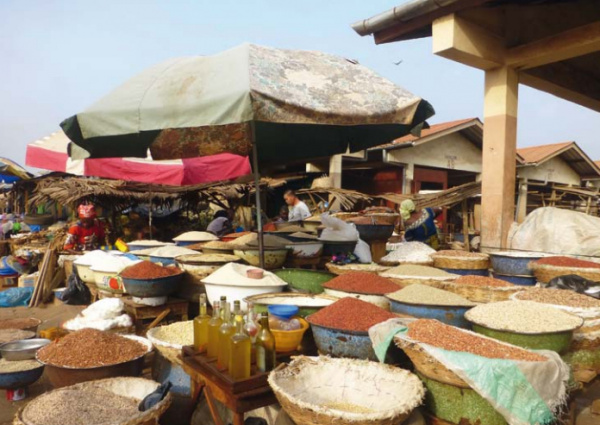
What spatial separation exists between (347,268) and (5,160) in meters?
12.9

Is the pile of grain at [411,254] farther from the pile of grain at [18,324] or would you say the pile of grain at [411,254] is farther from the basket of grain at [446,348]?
the pile of grain at [18,324]

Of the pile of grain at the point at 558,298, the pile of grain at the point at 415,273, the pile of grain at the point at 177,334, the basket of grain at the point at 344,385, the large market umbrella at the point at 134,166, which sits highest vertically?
the large market umbrella at the point at 134,166

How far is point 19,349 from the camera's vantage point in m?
3.26

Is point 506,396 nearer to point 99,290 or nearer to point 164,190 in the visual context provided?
point 99,290

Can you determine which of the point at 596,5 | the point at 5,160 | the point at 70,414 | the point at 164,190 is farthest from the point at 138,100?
the point at 5,160

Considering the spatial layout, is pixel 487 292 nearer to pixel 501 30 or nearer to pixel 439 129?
pixel 501 30

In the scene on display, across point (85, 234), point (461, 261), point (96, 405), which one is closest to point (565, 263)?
point (461, 261)

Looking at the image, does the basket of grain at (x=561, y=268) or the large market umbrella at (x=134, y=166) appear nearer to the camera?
the basket of grain at (x=561, y=268)

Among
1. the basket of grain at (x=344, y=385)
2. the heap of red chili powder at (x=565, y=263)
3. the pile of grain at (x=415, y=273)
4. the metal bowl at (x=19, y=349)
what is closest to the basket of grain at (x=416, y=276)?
the pile of grain at (x=415, y=273)

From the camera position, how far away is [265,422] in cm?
207

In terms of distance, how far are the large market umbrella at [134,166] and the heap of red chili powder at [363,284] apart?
15.0 feet

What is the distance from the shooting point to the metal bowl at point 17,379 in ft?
9.60

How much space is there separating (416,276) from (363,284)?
0.58 metres

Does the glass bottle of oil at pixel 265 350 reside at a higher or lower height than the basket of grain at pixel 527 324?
lower
